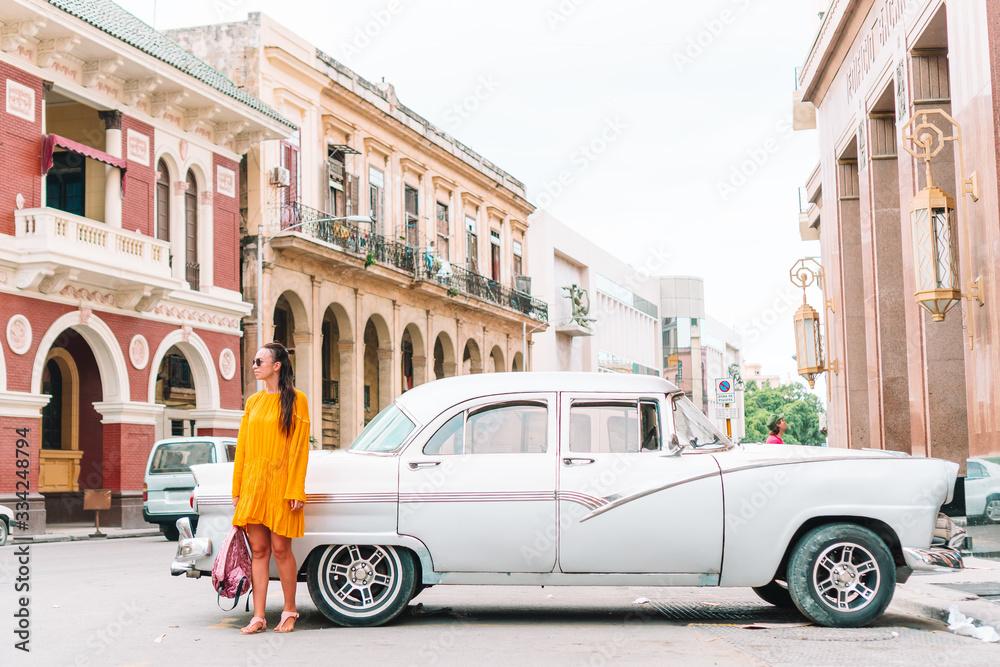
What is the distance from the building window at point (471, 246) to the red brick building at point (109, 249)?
50.2 feet

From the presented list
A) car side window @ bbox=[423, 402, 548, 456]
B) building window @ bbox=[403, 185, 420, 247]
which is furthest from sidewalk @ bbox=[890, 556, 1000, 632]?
building window @ bbox=[403, 185, 420, 247]

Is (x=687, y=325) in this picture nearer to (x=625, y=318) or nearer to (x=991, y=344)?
(x=625, y=318)

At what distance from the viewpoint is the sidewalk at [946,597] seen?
328 inches

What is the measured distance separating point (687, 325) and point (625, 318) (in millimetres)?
16194

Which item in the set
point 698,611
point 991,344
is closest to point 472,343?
point 991,344

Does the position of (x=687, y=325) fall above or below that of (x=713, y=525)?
above

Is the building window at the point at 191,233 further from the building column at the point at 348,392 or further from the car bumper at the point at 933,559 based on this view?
the car bumper at the point at 933,559

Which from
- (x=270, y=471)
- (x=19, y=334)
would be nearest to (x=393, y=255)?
(x=19, y=334)

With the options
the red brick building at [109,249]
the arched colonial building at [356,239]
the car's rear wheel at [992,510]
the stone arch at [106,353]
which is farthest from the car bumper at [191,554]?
the arched colonial building at [356,239]

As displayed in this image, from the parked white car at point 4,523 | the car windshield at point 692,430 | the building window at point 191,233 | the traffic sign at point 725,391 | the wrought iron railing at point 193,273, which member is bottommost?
the parked white car at point 4,523

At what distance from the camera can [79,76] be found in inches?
961

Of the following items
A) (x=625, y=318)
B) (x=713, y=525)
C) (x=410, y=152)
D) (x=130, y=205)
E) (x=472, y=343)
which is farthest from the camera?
(x=625, y=318)

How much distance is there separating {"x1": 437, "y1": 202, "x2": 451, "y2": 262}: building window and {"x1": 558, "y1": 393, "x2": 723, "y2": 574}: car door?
3421cm

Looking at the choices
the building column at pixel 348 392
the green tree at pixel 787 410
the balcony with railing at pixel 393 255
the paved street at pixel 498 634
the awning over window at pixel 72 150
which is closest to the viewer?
the paved street at pixel 498 634
